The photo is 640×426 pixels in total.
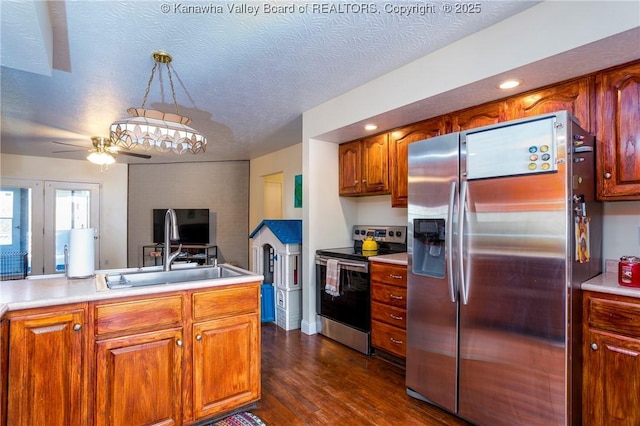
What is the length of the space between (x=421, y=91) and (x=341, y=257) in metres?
1.69

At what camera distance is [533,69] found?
1.96 metres

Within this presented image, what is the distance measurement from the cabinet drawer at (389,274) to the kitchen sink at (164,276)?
4.15 feet

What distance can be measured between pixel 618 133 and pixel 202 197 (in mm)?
6345

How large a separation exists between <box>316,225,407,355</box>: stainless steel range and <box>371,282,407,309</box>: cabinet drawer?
3.4 inches

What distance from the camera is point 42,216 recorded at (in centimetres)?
630

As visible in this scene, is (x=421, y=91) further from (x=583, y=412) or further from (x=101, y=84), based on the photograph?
(x=101, y=84)

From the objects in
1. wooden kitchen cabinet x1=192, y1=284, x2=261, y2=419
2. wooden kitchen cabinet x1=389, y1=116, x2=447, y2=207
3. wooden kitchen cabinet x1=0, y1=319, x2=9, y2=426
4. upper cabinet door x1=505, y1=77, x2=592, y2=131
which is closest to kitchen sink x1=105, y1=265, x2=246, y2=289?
wooden kitchen cabinet x1=192, y1=284, x2=261, y2=419

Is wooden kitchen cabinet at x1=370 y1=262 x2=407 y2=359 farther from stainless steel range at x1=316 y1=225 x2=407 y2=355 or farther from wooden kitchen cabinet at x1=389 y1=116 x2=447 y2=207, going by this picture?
wooden kitchen cabinet at x1=389 y1=116 x2=447 y2=207

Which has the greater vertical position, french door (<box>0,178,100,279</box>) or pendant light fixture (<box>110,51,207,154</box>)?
pendant light fixture (<box>110,51,207,154</box>)

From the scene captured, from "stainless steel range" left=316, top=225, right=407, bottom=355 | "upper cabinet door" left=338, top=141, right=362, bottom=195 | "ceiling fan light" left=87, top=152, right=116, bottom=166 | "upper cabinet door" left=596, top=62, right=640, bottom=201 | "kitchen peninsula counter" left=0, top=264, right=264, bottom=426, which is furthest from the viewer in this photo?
"ceiling fan light" left=87, top=152, right=116, bottom=166

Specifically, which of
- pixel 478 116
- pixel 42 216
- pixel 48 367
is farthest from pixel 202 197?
pixel 478 116

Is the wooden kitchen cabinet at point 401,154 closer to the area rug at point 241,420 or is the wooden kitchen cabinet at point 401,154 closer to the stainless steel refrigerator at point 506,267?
the stainless steel refrigerator at point 506,267

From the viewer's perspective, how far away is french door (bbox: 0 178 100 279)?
6023 millimetres

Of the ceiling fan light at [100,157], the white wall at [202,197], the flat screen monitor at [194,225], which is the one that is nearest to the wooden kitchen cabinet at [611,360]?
the ceiling fan light at [100,157]
